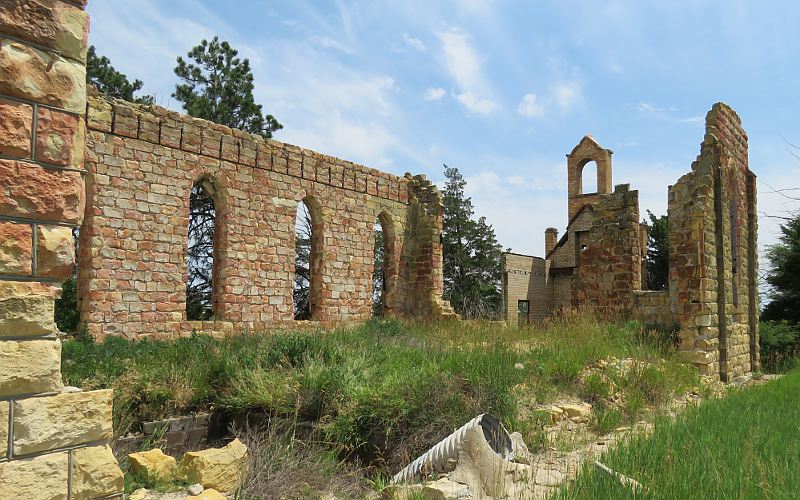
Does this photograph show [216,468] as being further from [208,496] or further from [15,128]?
[15,128]

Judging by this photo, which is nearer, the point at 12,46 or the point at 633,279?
the point at 12,46

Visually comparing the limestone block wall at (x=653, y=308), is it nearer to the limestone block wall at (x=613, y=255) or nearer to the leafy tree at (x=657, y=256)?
the limestone block wall at (x=613, y=255)

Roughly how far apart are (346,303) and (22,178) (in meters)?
12.4

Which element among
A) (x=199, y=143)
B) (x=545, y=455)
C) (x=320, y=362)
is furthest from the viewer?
(x=199, y=143)

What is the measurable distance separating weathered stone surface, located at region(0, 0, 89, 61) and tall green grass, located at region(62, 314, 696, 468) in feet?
15.0

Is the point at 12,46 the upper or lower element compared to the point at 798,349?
upper

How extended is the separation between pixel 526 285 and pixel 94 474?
919 inches

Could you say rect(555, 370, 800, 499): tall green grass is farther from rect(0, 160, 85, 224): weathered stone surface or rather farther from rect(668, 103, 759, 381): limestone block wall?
rect(668, 103, 759, 381): limestone block wall

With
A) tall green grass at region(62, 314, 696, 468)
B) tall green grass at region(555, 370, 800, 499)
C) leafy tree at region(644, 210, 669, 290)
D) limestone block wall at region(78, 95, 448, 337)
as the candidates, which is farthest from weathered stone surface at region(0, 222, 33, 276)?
leafy tree at region(644, 210, 669, 290)

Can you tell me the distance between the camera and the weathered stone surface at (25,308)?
2.47 metres

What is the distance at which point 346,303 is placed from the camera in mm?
14828

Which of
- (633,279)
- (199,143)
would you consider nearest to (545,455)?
(199,143)

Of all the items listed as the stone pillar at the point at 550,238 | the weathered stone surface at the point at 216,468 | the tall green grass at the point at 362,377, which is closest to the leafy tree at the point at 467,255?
the stone pillar at the point at 550,238

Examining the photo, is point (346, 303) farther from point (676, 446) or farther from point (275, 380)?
point (676, 446)
